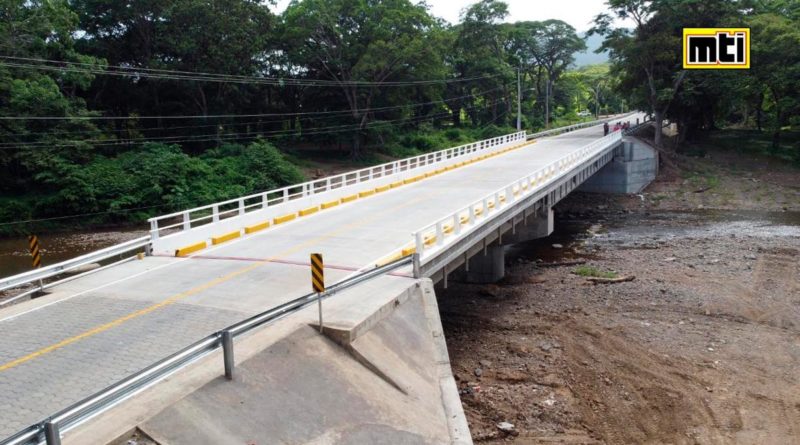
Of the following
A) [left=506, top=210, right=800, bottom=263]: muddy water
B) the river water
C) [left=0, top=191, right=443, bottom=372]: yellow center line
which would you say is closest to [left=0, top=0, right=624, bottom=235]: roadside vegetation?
the river water

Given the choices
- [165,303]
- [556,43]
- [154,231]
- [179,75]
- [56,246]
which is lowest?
[56,246]

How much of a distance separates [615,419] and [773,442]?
115 inches

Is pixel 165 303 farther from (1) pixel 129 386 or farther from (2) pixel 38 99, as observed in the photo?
(2) pixel 38 99

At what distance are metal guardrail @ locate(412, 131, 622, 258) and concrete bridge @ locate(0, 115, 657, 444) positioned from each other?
0.11m

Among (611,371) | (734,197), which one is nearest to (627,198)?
(734,197)

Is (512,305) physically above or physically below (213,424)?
below

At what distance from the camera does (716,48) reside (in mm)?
48625

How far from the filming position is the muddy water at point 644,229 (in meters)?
29.8

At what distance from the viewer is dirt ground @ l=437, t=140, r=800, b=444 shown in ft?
39.5

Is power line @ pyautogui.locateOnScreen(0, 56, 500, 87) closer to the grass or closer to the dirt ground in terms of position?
the dirt ground

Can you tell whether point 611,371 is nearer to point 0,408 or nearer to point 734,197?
point 0,408

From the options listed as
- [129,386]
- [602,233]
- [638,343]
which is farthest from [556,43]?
[129,386]

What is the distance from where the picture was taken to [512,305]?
20.4m

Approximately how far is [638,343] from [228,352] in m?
12.7
